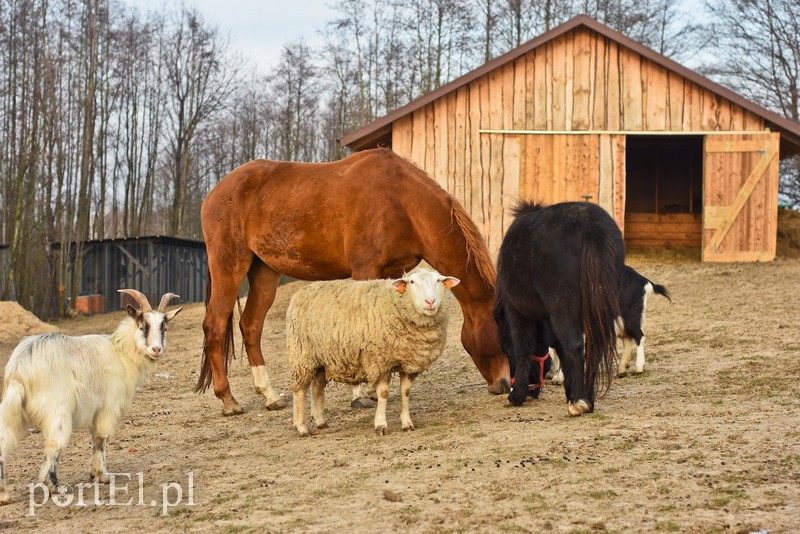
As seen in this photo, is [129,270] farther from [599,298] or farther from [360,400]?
[599,298]

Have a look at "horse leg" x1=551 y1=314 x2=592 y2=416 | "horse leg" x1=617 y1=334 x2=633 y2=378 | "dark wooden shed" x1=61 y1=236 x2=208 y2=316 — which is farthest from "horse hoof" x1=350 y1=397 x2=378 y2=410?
"dark wooden shed" x1=61 y1=236 x2=208 y2=316

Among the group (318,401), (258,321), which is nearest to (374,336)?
(318,401)

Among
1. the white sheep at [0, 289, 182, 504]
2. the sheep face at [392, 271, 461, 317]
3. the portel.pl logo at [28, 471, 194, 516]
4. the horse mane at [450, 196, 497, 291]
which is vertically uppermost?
the horse mane at [450, 196, 497, 291]

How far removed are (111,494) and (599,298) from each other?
3.82 metres

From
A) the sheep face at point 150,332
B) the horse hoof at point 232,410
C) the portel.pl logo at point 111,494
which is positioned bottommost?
the portel.pl logo at point 111,494

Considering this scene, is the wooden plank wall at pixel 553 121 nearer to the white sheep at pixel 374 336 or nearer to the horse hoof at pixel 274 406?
the horse hoof at pixel 274 406

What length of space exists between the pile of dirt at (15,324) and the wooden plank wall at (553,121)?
958 cm

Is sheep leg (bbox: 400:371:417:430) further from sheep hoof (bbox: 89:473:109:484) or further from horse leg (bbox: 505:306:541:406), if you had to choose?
sheep hoof (bbox: 89:473:109:484)

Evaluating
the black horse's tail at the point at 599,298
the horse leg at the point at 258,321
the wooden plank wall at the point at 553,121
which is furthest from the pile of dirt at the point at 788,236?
the black horse's tail at the point at 599,298

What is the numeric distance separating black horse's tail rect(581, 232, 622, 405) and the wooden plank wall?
12436 millimetres

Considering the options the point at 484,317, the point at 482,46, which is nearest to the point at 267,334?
the point at 484,317

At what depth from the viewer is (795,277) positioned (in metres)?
16.8

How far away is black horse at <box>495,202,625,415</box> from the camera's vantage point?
6.99m

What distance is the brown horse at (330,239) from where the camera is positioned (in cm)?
872
